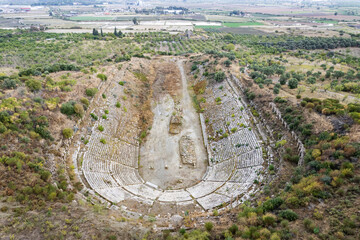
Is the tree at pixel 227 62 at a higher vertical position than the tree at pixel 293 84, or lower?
higher

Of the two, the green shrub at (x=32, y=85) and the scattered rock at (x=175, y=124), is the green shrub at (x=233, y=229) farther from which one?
the green shrub at (x=32, y=85)

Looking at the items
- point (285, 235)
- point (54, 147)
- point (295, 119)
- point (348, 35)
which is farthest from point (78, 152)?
point (348, 35)

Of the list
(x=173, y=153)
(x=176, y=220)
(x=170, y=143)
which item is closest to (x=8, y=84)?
(x=170, y=143)

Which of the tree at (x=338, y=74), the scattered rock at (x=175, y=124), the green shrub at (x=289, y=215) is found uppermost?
the tree at (x=338, y=74)

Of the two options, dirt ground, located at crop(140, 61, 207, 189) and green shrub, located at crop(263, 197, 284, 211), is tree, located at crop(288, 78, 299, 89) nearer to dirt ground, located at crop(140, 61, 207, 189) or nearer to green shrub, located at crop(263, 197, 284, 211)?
dirt ground, located at crop(140, 61, 207, 189)

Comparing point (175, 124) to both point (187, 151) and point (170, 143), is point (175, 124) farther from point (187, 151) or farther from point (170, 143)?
point (187, 151)

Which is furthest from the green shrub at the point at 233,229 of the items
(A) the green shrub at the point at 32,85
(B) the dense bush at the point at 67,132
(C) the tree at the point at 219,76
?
(C) the tree at the point at 219,76
